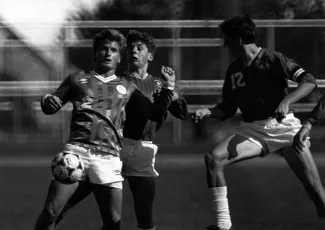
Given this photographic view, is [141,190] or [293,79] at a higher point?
[293,79]

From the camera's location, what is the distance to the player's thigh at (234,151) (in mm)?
6484

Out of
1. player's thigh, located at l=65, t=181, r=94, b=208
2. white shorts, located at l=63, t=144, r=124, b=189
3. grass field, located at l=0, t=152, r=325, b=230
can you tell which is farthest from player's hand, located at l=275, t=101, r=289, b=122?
grass field, located at l=0, t=152, r=325, b=230

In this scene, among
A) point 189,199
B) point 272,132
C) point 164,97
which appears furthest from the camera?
point 189,199

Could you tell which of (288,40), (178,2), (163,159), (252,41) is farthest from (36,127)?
(252,41)

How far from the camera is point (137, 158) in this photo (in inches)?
242

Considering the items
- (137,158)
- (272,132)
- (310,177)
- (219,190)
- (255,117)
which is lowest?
(219,190)

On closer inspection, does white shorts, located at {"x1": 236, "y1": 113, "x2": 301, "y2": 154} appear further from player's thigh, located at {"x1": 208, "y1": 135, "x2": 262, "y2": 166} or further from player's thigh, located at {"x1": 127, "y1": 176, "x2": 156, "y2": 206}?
player's thigh, located at {"x1": 127, "y1": 176, "x2": 156, "y2": 206}

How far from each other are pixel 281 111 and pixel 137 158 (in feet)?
3.86

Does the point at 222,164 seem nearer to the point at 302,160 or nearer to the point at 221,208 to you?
the point at 221,208

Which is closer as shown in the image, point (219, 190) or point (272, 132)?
point (219, 190)

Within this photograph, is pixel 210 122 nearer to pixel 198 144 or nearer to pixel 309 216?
pixel 198 144

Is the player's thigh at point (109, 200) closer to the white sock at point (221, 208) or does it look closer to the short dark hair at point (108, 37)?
the short dark hair at point (108, 37)

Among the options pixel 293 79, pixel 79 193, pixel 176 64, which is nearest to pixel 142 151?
pixel 79 193

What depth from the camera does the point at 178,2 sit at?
16719 millimetres
